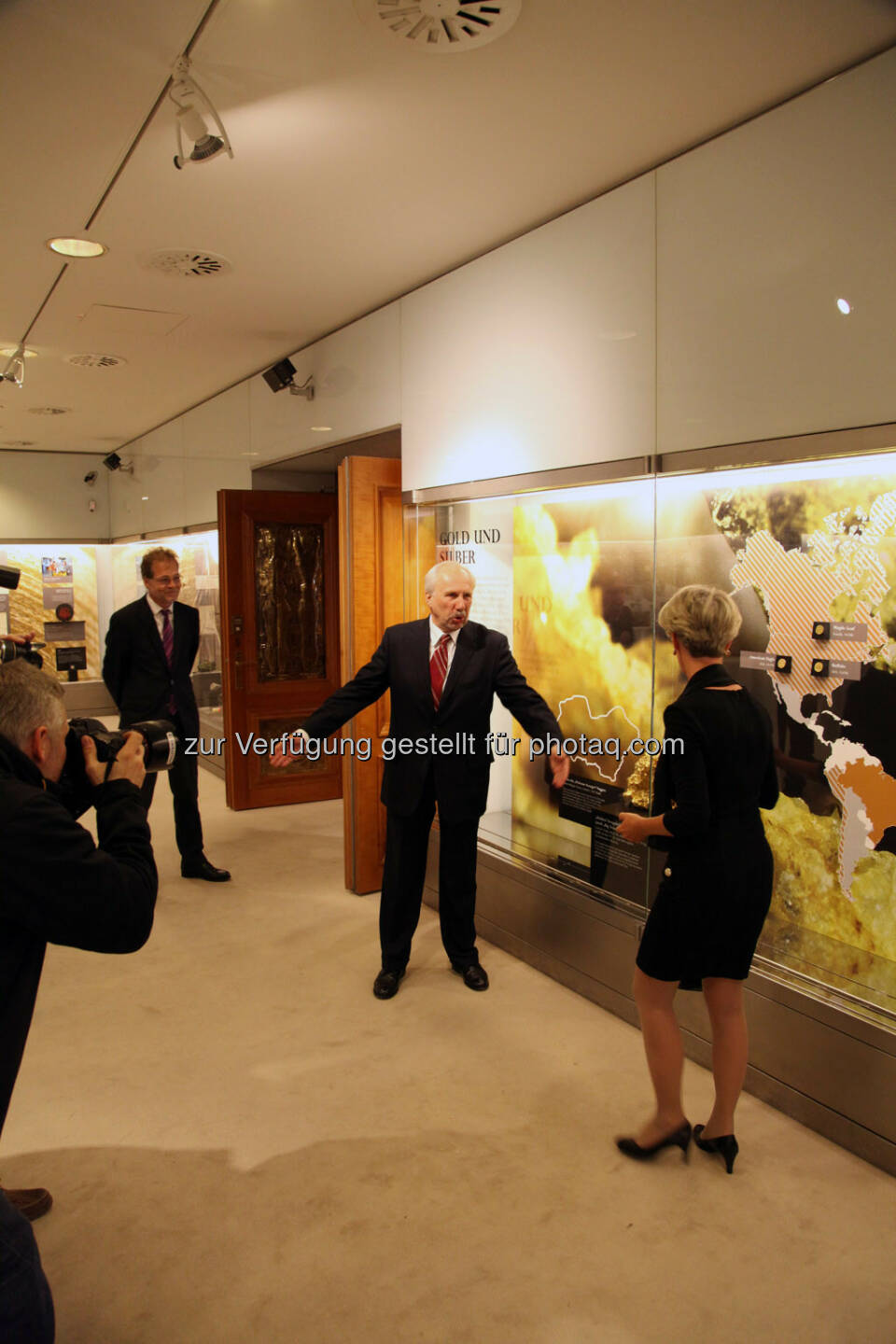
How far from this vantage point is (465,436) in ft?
12.9

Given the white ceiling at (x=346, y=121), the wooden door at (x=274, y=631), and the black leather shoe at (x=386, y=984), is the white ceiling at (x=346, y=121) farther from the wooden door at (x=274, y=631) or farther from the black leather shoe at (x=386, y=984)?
the black leather shoe at (x=386, y=984)

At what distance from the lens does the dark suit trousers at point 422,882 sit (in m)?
3.47

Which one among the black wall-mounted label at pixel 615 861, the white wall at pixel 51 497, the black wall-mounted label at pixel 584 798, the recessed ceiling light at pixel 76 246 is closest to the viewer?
the black wall-mounted label at pixel 615 861

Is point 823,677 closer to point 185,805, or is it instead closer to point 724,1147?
point 724,1147

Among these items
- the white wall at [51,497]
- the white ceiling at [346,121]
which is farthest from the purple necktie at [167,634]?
the white wall at [51,497]

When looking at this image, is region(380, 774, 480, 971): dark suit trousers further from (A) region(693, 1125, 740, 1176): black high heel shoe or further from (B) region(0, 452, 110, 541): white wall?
(B) region(0, 452, 110, 541): white wall

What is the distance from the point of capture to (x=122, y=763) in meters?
1.92

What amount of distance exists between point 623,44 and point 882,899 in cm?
241

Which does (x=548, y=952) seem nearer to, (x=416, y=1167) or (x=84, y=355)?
(x=416, y=1167)

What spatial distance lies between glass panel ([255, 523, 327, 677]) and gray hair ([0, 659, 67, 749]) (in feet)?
15.4

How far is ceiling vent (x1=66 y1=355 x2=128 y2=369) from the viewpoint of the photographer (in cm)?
577

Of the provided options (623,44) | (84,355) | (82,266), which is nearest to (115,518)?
(84,355)

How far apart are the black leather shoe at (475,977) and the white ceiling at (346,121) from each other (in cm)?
290

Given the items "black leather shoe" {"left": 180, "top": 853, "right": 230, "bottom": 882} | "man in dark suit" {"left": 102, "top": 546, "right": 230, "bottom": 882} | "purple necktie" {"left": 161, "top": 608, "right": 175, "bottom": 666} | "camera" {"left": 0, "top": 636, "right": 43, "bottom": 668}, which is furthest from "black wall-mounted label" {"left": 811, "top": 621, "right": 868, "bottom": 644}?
"black leather shoe" {"left": 180, "top": 853, "right": 230, "bottom": 882}
